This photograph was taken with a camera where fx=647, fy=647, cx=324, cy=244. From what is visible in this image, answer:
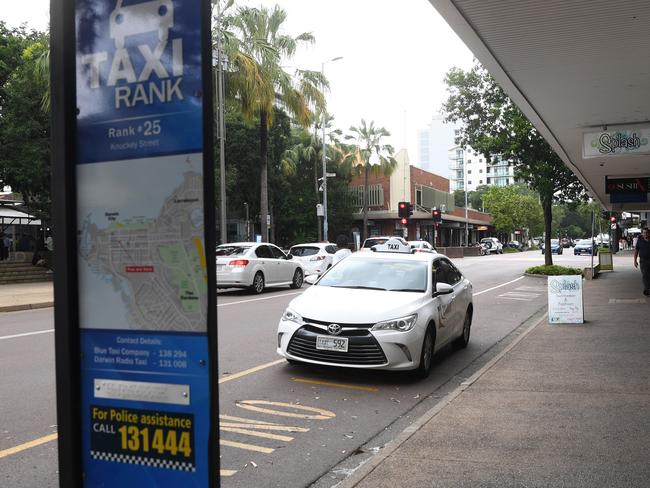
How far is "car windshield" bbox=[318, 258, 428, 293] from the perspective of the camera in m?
8.67

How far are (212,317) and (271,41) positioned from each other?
1125 inches

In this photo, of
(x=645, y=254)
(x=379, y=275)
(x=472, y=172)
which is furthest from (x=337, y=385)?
(x=472, y=172)

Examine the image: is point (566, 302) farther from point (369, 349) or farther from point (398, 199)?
point (398, 199)

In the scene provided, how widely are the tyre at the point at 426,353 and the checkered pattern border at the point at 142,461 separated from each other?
18.4ft

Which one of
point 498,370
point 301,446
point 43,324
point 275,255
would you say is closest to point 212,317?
point 301,446

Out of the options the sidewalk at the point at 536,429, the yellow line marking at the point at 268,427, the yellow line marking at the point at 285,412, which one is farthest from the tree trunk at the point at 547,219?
the yellow line marking at the point at 268,427

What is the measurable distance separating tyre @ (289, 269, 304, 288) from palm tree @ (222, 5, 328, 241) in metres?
6.87

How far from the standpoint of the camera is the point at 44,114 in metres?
25.8

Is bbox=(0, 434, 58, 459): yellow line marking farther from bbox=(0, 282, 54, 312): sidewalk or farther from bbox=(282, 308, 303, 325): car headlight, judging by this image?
bbox=(0, 282, 54, 312): sidewalk

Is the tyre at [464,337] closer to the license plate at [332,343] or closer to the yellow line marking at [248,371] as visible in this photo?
the yellow line marking at [248,371]

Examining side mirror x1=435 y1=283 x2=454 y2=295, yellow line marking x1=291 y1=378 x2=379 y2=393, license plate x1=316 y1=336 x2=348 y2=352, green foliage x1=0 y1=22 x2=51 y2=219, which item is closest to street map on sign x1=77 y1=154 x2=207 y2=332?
license plate x1=316 y1=336 x2=348 y2=352

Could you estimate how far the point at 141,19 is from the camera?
8.29 ft

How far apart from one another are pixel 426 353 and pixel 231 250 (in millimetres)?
12428

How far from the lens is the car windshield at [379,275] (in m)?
8.67
